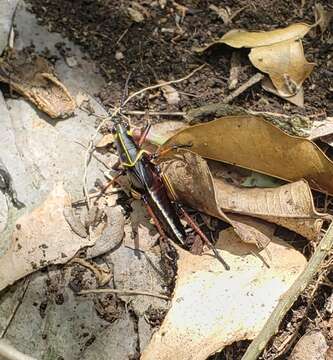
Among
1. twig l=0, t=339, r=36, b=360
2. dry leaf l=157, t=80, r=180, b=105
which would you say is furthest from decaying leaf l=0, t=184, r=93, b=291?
dry leaf l=157, t=80, r=180, b=105

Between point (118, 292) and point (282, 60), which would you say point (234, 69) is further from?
point (118, 292)

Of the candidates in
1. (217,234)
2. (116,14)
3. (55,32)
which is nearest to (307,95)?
(217,234)

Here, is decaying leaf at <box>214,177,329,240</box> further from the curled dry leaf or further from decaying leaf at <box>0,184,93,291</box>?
the curled dry leaf

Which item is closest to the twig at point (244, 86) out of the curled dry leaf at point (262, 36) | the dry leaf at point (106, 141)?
the curled dry leaf at point (262, 36)

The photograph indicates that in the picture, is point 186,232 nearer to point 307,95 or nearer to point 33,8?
point 307,95

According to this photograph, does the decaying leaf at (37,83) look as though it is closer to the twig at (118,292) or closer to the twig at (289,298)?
the twig at (118,292)

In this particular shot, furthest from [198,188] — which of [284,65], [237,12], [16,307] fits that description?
[237,12]

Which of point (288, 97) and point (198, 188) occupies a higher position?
point (288, 97)
